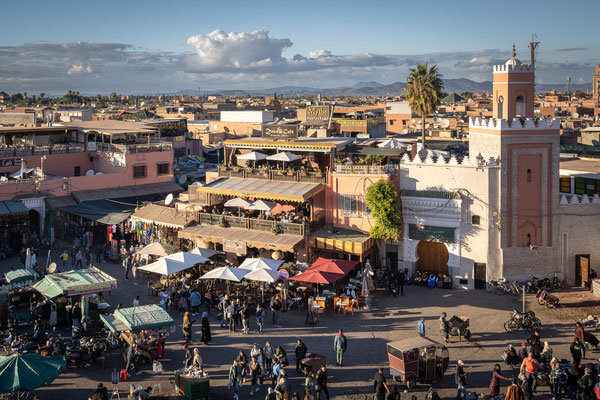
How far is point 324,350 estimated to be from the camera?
2091 cm

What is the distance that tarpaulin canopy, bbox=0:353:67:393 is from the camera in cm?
1527

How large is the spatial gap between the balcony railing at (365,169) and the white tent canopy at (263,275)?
7.18 meters

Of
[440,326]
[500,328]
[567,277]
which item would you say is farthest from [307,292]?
[567,277]

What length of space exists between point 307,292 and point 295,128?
10.8m

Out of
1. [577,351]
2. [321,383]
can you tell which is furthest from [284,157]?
[577,351]

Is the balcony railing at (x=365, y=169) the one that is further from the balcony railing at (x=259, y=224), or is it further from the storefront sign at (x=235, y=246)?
the storefront sign at (x=235, y=246)

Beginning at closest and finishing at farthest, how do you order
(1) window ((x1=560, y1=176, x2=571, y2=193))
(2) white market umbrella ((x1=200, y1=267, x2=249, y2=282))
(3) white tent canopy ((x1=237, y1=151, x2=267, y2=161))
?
1. (2) white market umbrella ((x1=200, y1=267, x2=249, y2=282))
2. (1) window ((x1=560, y1=176, x2=571, y2=193))
3. (3) white tent canopy ((x1=237, y1=151, x2=267, y2=161))

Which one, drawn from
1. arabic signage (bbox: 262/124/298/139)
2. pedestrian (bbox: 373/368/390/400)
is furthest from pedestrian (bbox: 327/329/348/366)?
arabic signage (bbox: 262/124/298/139)

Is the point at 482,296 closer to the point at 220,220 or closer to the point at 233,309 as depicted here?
the point at 233,309

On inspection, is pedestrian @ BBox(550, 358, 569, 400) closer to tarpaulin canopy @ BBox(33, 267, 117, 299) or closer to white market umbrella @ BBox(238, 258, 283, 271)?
white market umbrella @ BBox(238, 258, 283, 271)

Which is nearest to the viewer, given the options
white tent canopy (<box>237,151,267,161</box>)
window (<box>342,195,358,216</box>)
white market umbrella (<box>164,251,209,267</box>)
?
white market umbrella (<box>164,251,209,267</box>)

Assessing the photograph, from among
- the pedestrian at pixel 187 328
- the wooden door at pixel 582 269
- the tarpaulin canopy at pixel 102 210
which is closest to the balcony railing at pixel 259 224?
the tarpaulin canopy at pixel 102 210

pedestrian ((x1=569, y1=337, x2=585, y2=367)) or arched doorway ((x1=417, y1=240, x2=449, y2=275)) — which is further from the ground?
arched doorway ((x1=417, y1=240, x2=449, y2=275))

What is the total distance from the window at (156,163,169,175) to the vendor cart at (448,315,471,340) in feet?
90.2
